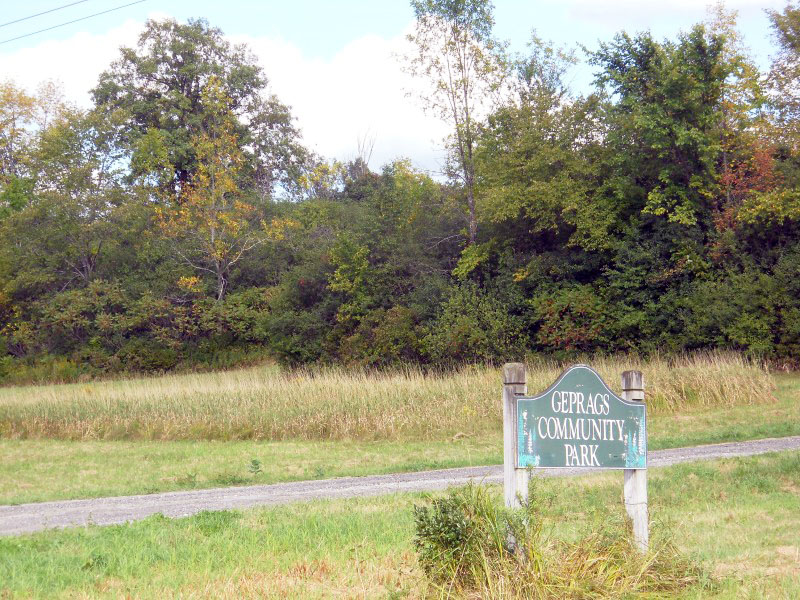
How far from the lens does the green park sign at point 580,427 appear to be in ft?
19.3

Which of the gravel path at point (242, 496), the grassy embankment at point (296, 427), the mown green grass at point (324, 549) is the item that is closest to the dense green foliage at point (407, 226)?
the grassy embankment at point (296, 427)

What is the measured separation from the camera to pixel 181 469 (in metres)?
15.0

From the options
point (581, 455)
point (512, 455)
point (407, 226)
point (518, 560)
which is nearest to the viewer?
point (518, 560)

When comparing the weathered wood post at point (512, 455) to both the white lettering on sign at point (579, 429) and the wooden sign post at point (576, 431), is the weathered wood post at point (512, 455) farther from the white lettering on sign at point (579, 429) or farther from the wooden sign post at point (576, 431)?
Answer: the white lettering on sign at point (579, 429)

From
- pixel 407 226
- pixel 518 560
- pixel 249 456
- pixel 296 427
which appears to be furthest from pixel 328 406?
pixel 407 226

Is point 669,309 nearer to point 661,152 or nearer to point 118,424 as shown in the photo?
point 661,152

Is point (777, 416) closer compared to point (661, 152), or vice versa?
point (777, 416)

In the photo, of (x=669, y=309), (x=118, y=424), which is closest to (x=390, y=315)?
(x=669, y=309)

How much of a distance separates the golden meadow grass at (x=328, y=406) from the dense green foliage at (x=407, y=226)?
9957mm

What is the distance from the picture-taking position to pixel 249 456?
642 inches

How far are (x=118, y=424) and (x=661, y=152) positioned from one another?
75.6ft

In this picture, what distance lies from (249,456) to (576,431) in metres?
11.3

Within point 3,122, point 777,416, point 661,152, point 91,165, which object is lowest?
point 777,416

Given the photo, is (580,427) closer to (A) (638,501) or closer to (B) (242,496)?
(A) (638,501)
